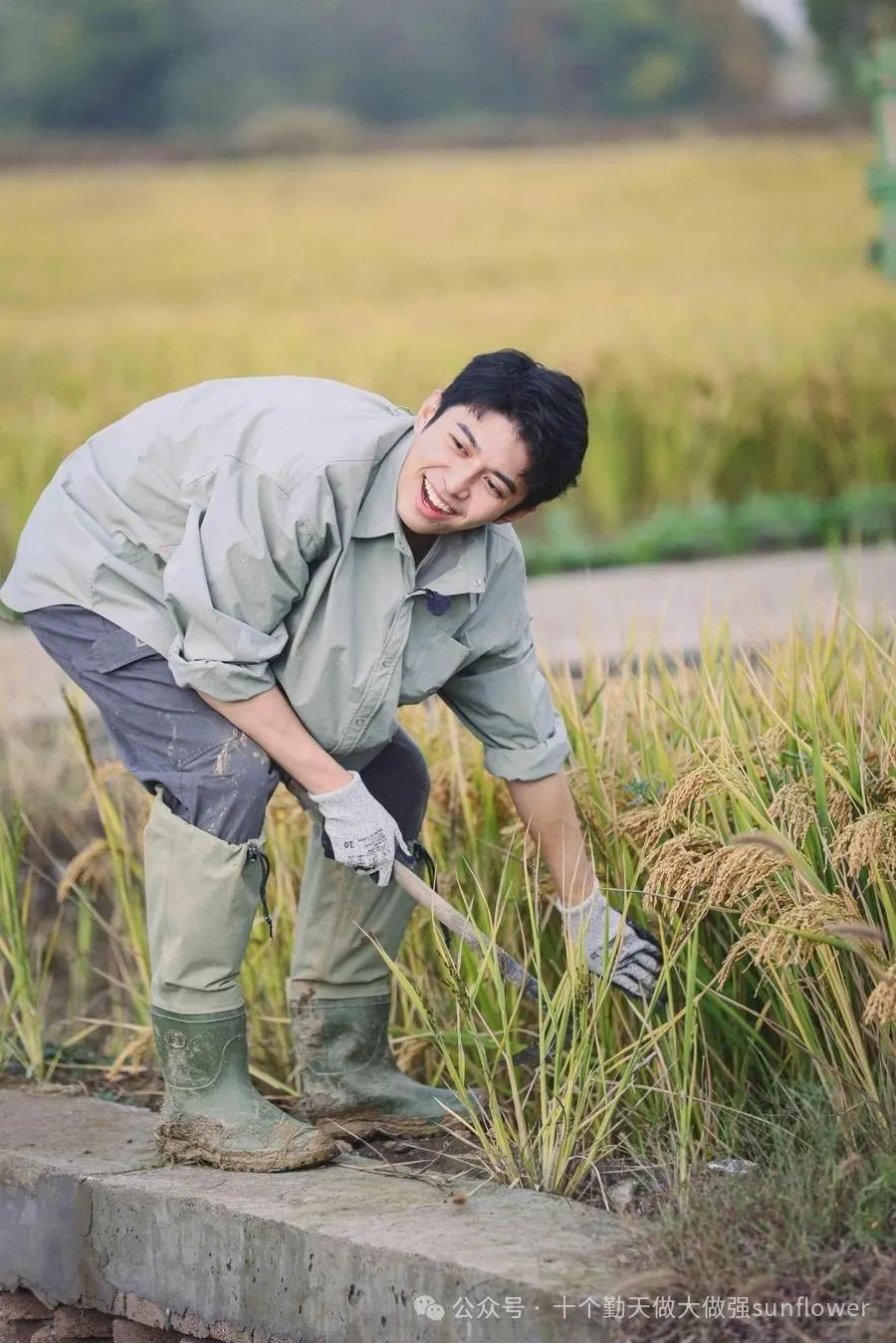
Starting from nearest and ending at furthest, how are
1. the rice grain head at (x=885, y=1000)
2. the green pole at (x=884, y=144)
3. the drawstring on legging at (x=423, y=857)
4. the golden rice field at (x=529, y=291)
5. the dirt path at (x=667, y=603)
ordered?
the rice grain head at (x=885, y=1000), the drawstring on legging at (x=423, y=857), the dirt path at (x=667, y=603), the golden rice field at (x=529, y=291), the green pole at (x=884, y=144)

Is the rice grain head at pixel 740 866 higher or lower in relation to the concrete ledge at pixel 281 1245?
higher

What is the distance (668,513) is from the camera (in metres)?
7.21

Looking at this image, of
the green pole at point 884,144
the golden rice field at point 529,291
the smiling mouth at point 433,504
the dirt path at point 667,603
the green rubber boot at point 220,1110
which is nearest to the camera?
the smiling mouth at point 433,504

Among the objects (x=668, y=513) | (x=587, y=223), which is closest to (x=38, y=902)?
(x=668, y=513)

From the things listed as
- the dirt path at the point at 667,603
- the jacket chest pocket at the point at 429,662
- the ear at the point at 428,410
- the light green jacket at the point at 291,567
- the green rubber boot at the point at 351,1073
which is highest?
the ear at the point at 428,410

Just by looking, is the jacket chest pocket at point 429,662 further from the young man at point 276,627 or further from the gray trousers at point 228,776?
the gray trousers at point 228,776

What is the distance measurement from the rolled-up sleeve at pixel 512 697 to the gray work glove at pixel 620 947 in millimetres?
214

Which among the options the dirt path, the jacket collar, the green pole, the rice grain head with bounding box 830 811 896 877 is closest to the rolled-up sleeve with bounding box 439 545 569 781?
the jacket collar

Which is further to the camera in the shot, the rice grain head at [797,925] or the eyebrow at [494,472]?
the eyebrow at [494,472]

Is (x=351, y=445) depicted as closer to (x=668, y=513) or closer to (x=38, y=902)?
(x=38, y=902)

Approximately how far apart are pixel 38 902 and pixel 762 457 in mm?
4456

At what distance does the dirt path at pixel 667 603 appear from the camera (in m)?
4.71

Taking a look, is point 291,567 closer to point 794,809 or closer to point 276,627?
point 276,627

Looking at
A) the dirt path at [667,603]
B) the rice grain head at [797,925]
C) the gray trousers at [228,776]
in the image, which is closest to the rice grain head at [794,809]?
the rice grain head at [797,925]
